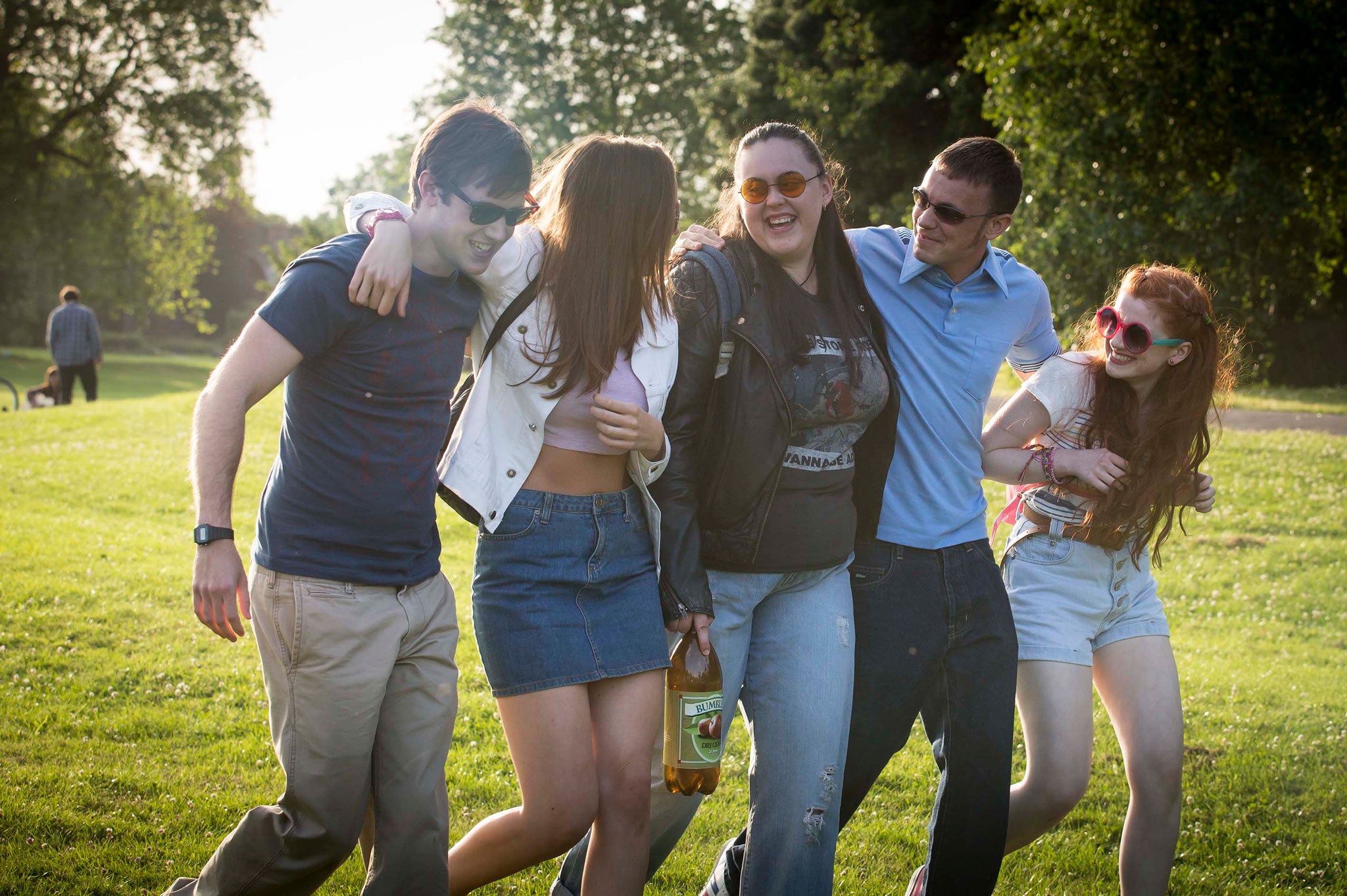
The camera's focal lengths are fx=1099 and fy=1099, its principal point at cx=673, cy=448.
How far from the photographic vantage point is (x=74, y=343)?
796 inches

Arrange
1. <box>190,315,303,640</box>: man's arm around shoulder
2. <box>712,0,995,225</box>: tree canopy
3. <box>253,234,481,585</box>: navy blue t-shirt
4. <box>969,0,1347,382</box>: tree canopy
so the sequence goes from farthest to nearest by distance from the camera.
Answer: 1. <box>712,0,995,225</box>: tree canopy
2. <box>969,0,1347,382</box>: tree canopy
3. <box>253,234,481,585</box>: navy blue t-shirt
4. <box>190,315,303,640</box>: man's arm around shoulder

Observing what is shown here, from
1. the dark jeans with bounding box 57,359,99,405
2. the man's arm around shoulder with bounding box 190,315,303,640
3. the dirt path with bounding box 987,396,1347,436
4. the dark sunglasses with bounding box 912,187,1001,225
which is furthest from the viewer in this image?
the dark jeans with bounding box 57,359,99,405

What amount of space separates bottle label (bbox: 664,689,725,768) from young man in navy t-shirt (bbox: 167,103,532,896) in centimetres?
70

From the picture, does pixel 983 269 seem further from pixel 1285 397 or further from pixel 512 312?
pixel 1285 397

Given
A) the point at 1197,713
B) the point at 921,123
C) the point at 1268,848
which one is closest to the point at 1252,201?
the point at 921,123

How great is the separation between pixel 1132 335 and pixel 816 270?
115 cm

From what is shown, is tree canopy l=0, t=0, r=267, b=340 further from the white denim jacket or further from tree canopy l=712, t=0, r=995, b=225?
the white denim jacket

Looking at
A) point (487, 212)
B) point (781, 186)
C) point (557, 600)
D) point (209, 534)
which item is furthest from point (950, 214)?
point (209, 534)

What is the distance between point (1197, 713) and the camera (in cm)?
633

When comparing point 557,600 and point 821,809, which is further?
point 821,809

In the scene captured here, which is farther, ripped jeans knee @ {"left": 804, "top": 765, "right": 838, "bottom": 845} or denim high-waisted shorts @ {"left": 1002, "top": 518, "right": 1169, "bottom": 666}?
denim high-waisted shorts @ {"left": 1002, "top": 518, "right": 1169, "bottom": 666}

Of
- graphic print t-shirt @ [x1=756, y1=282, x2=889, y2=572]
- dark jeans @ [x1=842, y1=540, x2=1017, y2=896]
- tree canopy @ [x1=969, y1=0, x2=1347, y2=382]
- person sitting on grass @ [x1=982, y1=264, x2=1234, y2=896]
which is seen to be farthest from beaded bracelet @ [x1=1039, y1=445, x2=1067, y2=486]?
tree canopy @ [x1=969, y1=0, x2=1347, y2=382]

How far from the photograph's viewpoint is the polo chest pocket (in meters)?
3.68

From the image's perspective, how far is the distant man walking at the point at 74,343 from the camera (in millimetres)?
19547
